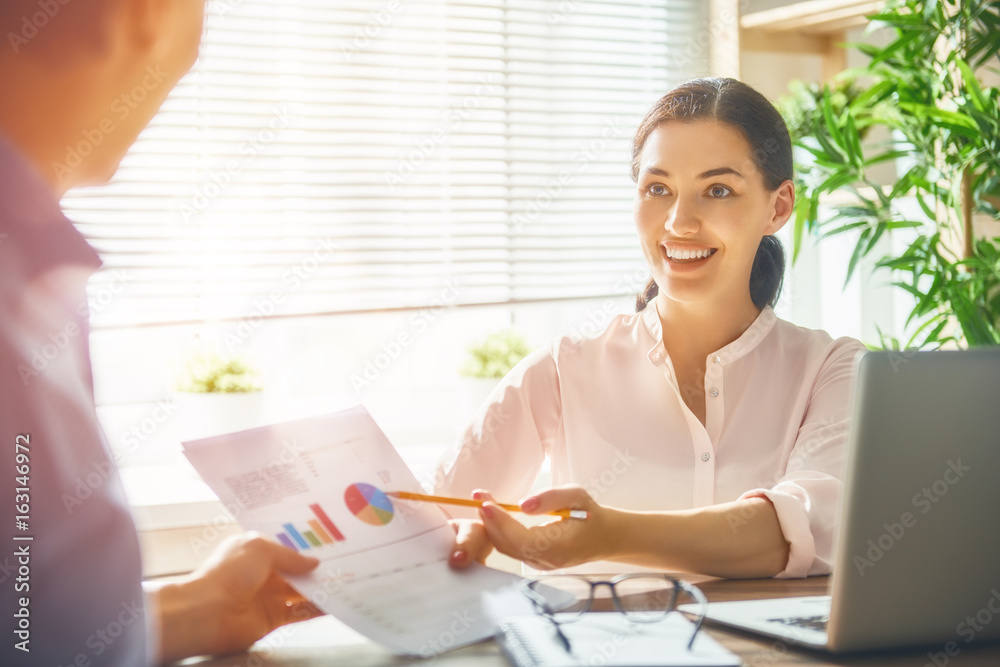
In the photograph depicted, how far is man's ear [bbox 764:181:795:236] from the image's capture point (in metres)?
1.57

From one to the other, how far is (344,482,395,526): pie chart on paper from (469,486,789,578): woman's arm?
124 mm

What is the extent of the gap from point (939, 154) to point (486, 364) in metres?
1.35

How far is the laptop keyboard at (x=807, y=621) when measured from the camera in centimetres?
84

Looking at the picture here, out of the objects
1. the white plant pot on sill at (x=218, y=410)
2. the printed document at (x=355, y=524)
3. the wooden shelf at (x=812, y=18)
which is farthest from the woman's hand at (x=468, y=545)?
the wooden shelf at (x=812, y=18)

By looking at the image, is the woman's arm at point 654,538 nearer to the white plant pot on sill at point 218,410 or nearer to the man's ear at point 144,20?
the man's ear at point 144,20

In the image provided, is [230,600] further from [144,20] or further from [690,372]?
[690,372]

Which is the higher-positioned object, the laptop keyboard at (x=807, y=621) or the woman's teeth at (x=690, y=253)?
the woman's teeth at (x=690, y=253)

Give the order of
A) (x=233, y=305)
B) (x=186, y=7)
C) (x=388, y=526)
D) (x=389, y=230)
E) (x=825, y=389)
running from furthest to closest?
(x=389, y=230)
(x=233, y=305)
(x=825, y=389)
(x=388, y=526)
(x=186, y=7)

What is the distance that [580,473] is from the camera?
4.89 ft

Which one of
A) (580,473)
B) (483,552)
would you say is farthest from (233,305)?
(483,552)

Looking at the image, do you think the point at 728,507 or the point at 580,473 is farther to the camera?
the point at 580,473

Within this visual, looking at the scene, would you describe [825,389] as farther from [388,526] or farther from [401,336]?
[401,336]

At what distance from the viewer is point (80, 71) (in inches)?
21.1

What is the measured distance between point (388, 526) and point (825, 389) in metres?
0.81
